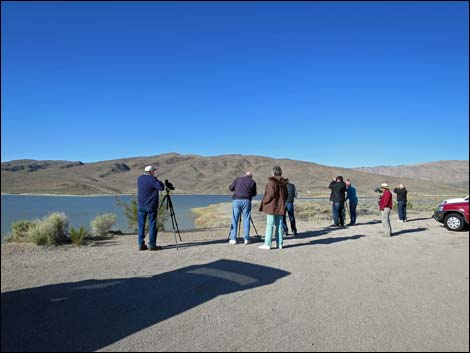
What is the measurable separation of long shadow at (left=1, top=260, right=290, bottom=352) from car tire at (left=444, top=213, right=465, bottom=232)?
8497 mm

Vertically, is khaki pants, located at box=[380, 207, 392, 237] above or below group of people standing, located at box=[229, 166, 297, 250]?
below

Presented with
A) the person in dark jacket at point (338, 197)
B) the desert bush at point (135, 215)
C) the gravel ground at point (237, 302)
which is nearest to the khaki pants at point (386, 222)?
the person in dark jacket at point (338, 197)

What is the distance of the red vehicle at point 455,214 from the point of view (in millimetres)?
11953

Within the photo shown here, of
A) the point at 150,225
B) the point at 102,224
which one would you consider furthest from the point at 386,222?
the point at 102,224

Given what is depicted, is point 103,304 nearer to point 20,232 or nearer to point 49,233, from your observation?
point 49,233

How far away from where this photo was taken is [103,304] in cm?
460

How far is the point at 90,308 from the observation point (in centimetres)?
445

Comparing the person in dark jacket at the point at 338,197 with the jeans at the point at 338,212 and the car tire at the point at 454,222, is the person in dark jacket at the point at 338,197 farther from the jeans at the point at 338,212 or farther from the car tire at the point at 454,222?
the car tire at the point at 454,222

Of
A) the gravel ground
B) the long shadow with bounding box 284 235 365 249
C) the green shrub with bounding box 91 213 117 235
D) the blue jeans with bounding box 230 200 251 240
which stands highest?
the blue jeans with bounding box 230 200 251 240

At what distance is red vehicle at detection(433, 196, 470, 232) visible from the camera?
12.0 metres

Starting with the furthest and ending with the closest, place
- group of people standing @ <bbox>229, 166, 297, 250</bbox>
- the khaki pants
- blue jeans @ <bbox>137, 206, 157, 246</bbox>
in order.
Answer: the khaki pants, group of people standing @ <bbox>229, 166, 297, 250</bbox>, blue jeans @ <bbox>137, 206, 157, 246</bbox>

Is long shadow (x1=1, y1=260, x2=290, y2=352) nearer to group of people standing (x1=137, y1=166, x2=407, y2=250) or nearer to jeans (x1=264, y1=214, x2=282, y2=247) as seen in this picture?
jeans (x1=264, y1=214, x2=282, y2=247)

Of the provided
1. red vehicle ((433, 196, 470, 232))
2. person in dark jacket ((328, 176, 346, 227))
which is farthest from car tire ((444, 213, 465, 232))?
person in dark jacket ((328, 176, 346, 227))

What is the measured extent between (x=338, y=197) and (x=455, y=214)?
3805mm
